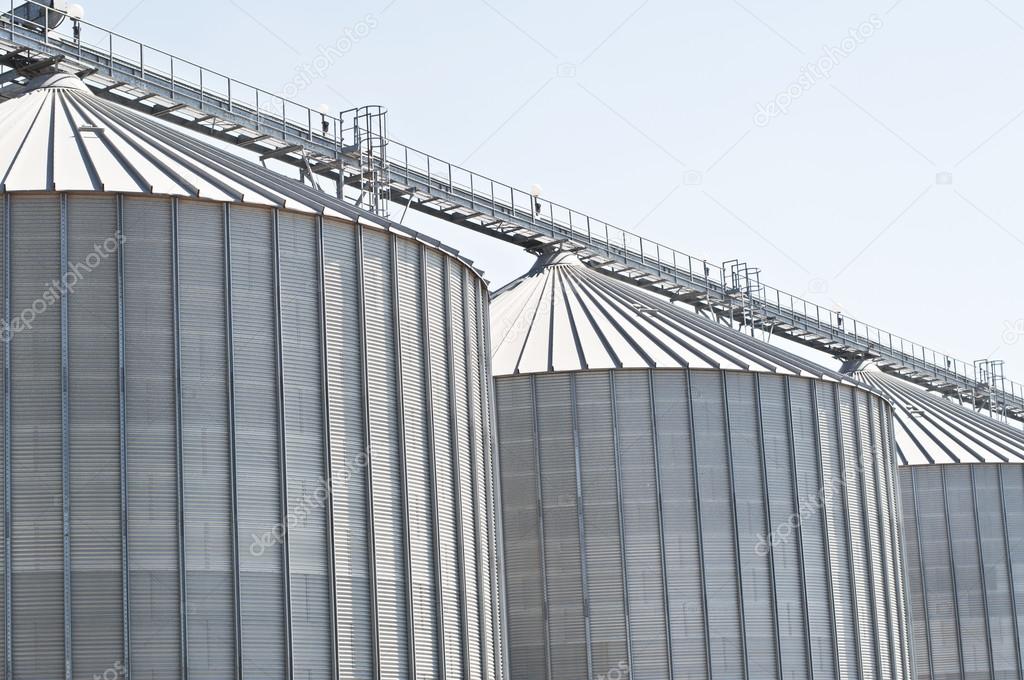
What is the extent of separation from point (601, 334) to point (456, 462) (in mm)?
14648

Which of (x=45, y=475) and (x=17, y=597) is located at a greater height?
(x=45, y=475)

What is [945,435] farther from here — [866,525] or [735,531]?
[735,531]

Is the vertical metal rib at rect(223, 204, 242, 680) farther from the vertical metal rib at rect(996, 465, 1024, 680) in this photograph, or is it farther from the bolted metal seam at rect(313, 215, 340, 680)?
the vertical metal rib at rect(996, 465, 1024, 680)

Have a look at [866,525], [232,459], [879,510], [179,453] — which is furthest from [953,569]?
[179,453]

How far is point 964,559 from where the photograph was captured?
220ft

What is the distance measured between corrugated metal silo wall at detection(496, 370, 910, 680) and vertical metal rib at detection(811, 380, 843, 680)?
0.06 metres

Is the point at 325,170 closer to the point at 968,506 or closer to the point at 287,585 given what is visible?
the point at 287,585

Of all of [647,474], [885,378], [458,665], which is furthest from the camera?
[885,378]

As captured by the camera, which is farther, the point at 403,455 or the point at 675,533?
the point at 675,533

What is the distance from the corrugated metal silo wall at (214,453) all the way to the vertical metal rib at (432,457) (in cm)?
9

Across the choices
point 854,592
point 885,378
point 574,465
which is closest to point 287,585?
point 574,465

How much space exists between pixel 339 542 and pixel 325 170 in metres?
22.6

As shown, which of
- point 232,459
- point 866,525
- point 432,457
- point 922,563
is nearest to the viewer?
point 232,459

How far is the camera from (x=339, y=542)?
35.3m
